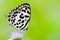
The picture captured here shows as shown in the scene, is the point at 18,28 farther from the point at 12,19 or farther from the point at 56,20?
the point at 56,20

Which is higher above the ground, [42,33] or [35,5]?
[35,5]

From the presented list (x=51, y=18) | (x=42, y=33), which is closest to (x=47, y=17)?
(x=51, y=18)

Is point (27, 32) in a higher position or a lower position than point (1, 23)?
lower

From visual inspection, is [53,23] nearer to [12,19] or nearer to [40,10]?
[40,10]

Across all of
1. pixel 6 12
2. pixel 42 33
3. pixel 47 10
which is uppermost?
pixel 6 12

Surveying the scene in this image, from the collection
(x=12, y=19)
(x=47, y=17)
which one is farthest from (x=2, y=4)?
(x=47, y=17)
